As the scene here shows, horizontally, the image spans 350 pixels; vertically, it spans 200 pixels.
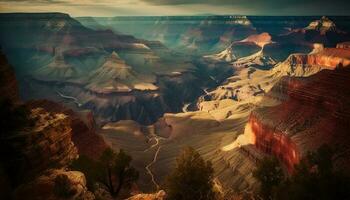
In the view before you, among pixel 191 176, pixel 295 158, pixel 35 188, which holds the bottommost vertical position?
pixel 295 158

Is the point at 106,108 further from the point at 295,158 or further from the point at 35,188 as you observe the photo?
the point at 35,188

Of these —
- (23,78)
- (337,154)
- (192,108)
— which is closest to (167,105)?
(192,108)

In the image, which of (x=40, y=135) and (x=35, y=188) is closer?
(x=35, y=188)

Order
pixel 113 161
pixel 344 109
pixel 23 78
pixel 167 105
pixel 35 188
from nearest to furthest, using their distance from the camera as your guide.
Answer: pixel 35 188
pixel 113 161
pixel 344 109
pixel 167 105
pixel 23 78

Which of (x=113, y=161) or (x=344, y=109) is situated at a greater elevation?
(x=344, y=109)

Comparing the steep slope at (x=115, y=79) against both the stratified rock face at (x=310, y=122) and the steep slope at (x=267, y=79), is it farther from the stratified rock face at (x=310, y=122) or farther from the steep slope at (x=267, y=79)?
the stratified rock face at (x=310, y=122)

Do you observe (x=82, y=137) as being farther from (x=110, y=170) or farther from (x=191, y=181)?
(x=191, y=181)

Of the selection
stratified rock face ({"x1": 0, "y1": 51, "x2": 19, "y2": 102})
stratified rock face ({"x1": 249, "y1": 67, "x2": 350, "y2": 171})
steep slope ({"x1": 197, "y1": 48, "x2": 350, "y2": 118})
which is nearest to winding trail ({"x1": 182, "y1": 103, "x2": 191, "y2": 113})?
steep slope ({"x1": 197, "y1": 48, "x2": 350, "y2": 118})

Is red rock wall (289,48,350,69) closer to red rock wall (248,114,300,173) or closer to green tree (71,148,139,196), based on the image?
red rock wall (248,114,300,173)

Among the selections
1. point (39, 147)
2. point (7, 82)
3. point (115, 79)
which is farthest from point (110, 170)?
point (115, 79)
